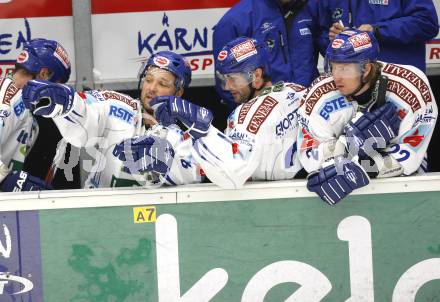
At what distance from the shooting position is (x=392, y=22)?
526cm

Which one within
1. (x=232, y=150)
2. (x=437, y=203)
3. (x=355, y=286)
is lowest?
(x=355, y=286)

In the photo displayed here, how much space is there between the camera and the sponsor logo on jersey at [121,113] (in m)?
4.83

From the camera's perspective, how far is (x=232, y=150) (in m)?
4.42

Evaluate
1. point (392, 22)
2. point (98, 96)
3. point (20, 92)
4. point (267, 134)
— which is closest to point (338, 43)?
point (267, 134)

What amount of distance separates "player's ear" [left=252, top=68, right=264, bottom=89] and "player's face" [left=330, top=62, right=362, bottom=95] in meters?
0.39

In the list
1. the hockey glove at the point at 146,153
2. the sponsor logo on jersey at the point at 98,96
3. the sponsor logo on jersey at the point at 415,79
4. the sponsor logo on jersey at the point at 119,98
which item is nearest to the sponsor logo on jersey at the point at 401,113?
the sponsor logo on jersey at the point at 415,79

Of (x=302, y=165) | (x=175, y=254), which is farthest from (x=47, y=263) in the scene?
(x=302, y=165)

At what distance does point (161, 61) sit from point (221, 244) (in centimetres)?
100

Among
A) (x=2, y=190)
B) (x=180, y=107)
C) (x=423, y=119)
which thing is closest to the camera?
(x=180, y=107)

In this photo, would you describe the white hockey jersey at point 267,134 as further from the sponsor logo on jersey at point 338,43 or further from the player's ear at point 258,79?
the sponsor logo on jersey at point 338,43

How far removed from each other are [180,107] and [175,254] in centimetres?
65

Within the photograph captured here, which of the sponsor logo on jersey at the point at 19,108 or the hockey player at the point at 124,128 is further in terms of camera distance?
the sponsor logo on jersey at the point at 19,108

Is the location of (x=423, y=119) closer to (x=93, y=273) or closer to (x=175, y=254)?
(x=175, y=254)

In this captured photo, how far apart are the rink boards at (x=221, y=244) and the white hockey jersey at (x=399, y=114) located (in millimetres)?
192
